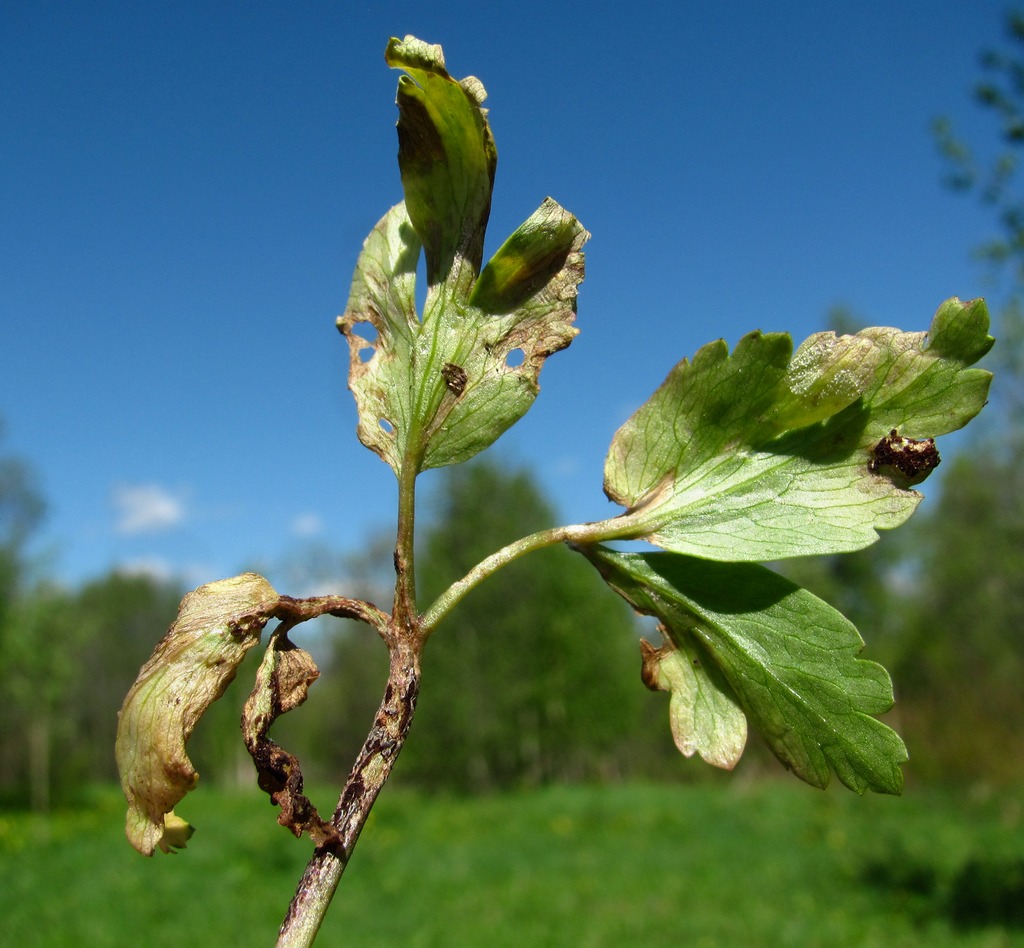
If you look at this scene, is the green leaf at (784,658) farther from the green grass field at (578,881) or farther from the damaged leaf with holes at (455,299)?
the green grass field at (578,881)

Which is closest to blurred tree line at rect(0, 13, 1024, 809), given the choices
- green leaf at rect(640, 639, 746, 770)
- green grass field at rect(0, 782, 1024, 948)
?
green grass field at rect(0, 782, 1024, 948)

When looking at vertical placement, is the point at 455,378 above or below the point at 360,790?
above

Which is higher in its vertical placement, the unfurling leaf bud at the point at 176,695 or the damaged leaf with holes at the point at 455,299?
the damaged leaf with holes at the point at 455,299

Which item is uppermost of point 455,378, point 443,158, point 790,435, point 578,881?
point 443,158

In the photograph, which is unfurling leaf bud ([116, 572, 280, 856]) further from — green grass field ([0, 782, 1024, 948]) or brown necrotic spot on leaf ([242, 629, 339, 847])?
green grass field ([0, 782, 1024, 948])

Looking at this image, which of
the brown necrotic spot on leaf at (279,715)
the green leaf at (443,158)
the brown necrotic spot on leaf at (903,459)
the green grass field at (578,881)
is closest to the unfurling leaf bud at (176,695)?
the brown necrotic spot on leaf at (279,715)

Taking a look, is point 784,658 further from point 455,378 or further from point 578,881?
point 578,881

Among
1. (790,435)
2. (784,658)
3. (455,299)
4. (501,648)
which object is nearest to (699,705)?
(784,658)
